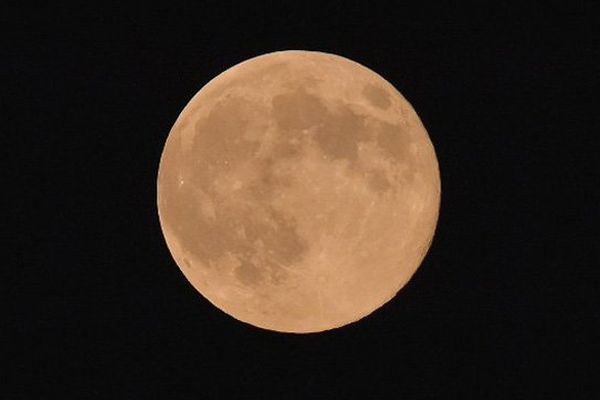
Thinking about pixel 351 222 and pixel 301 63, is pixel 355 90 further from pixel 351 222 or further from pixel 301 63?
pixel 351 222

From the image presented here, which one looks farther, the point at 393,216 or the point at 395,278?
the point at 395,278

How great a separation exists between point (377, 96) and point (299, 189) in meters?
1.05

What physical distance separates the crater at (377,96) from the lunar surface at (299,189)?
1 cm

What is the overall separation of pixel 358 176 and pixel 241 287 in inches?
49.6

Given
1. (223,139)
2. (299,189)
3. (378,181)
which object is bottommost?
(299,189)

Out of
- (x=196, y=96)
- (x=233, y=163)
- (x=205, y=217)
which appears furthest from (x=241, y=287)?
(x=196, y=96)

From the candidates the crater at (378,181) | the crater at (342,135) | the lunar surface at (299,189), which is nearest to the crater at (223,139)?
the lunar surface at (299,189)

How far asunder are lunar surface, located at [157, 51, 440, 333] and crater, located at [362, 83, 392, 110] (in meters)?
0.01

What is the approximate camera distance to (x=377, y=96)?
6062mm

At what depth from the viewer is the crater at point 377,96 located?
6000mm

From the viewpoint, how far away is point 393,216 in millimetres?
5895

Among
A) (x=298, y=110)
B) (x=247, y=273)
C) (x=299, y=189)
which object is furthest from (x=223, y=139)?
(x=247, y=273)

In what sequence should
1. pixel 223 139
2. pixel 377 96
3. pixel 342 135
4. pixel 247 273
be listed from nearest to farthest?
pixel 342 135 → pixel 223 139 → pixel 247 273 → pixel 377 96

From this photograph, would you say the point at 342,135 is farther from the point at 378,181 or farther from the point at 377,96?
the point at 377,96
